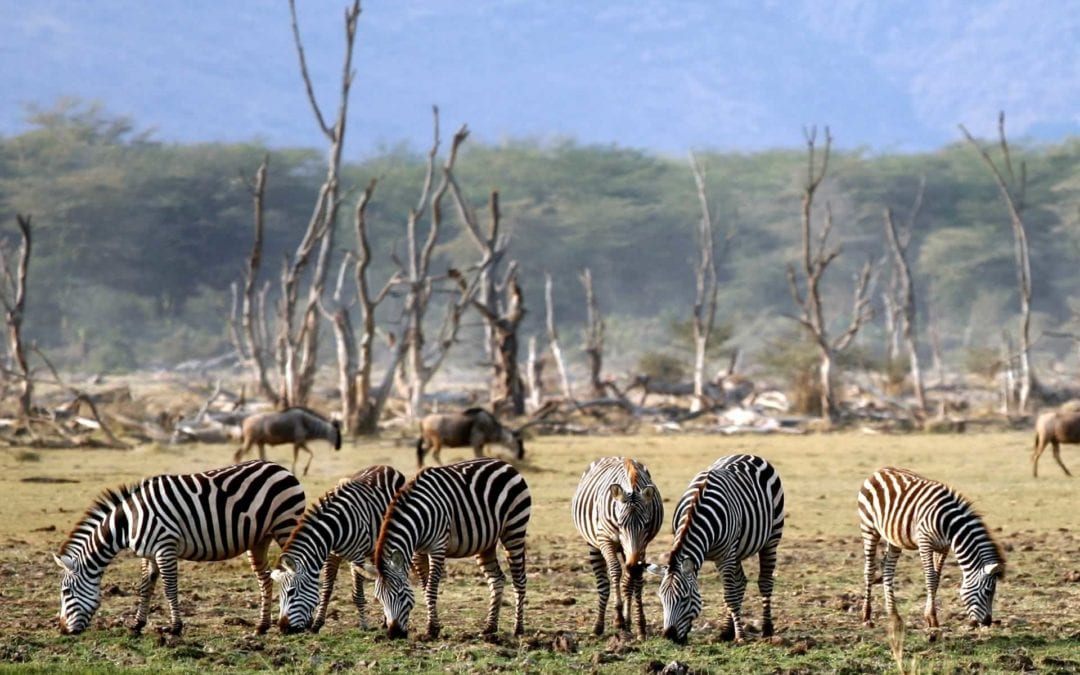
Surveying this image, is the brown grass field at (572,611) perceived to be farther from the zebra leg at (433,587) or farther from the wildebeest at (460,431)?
the wildebeest at (460,431)

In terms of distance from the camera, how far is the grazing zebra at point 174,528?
1044cm

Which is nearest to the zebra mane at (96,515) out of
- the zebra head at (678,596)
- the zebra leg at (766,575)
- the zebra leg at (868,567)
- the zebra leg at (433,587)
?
the zebra leg at (433,587)

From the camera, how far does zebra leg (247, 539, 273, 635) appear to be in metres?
10.6

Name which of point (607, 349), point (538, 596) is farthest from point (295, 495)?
point (607, 349)

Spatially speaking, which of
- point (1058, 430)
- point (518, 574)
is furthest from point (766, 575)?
point (1058, 430)

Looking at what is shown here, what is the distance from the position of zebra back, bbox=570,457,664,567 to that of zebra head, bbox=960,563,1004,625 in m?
1.97

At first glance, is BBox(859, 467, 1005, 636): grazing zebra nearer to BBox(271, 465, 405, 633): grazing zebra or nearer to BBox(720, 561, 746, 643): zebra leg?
BBox(720, 561, 746, 643): zebra leg

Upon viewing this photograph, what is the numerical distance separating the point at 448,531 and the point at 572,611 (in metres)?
1.71

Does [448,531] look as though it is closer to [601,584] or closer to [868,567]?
[601,584]

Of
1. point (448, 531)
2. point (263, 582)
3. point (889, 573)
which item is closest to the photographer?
point (448, 531)

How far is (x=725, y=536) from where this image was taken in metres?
10.3

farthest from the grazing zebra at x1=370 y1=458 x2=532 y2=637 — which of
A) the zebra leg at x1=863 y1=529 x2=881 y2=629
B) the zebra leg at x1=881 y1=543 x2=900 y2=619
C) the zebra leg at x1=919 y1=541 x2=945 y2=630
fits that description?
the zebra leg at x1=919 y1=541 x2=945 y2=630

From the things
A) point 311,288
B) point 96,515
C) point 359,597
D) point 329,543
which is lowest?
point 359,597

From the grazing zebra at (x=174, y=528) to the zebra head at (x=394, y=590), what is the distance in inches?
36.6
